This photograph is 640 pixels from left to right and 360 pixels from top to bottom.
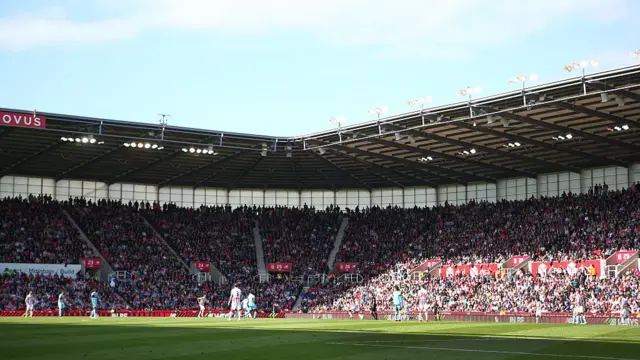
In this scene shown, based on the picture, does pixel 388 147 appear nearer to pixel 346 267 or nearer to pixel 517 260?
pixel 517 260

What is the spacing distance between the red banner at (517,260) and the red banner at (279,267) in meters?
22.8

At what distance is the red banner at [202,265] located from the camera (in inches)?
2800

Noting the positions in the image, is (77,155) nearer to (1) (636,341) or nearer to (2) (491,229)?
(2) (491,229)

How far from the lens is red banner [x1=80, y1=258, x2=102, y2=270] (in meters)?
65.4

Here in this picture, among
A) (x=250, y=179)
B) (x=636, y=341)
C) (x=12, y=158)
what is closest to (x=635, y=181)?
(x=250, y=179)

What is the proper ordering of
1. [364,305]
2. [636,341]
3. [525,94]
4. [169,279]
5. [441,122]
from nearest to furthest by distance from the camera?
[636,341] → [525,94] → [441,122] → [364,305] → [169,279]

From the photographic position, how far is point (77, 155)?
212ft

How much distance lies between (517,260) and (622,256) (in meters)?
8.87

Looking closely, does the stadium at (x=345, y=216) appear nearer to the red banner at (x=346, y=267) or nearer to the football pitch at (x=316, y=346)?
the red banner at (x=346, y=267)

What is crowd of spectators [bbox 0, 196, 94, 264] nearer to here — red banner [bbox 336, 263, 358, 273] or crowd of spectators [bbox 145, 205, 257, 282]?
crowd of spectators [bbox 145, 205, 257, 282]

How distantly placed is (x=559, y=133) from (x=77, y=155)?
38672 mm

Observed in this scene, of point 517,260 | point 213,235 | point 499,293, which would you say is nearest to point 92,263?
point 213,235

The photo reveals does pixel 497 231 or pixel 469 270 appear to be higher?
pixel 497 231

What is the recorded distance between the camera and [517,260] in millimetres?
58844
